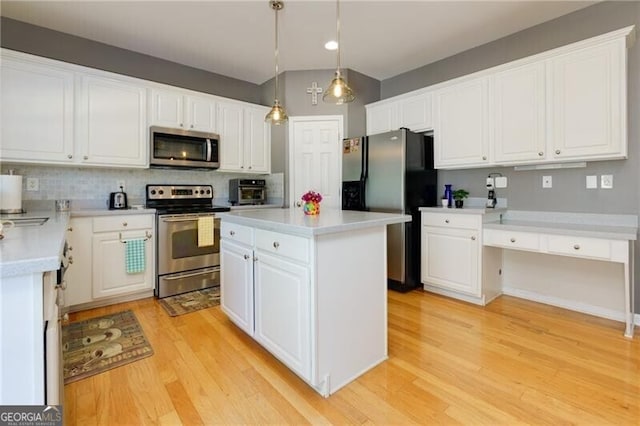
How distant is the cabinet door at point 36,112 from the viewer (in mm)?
2609

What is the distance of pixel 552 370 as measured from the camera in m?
1.91

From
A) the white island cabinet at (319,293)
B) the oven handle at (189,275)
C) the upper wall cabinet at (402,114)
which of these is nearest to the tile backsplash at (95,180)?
the oven handle at (189,275)

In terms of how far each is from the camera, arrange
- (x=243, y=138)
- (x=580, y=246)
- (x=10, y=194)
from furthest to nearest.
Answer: (x=243, y=138) < (x=10, y=194) < (x=580, y=246)

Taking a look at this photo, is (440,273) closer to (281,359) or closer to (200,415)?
(281,359)

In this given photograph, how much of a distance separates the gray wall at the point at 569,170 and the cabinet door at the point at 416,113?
50 centimetres

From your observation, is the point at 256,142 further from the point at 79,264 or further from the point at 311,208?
the point at 79,264

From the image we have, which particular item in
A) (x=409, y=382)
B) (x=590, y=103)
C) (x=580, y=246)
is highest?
(x=590, y=103)

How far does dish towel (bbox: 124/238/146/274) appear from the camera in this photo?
10.00 feet

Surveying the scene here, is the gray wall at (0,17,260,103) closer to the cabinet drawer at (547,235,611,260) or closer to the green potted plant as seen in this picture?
the green potted plant

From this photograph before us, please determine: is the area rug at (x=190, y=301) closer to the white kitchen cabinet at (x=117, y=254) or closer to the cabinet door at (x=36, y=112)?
the white kitchen cabinet at (x=117, y=254)

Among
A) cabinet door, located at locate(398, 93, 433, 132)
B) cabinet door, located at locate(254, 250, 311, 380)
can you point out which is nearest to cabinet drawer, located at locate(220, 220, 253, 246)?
cabinet door, located at locate(254, 250, 311, 380)

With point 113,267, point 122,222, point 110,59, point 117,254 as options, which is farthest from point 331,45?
point 113,267

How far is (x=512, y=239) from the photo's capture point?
2.77 metres

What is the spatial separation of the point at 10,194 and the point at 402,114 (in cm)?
382
